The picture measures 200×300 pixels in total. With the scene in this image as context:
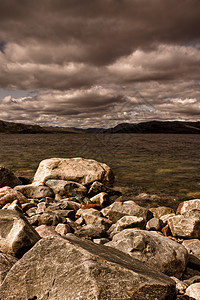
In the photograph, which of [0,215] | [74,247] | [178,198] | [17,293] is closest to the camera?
[17,293]

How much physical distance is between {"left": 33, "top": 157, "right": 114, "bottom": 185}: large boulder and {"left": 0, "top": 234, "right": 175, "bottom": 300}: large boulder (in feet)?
39.4

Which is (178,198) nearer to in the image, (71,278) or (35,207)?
(35,207)

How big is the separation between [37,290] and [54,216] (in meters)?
5.44

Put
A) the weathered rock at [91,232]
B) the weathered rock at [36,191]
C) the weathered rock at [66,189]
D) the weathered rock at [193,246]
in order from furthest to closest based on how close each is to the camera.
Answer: the weathered rock at [66,189] < the weathered rock at [36,191] < the weathered rock at [91,232] < the weathered rock at [193,246]

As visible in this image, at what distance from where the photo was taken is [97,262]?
2.93m

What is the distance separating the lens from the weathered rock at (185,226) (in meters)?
7.72

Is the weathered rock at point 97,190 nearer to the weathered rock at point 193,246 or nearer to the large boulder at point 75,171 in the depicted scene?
the large boulder at point 75,171

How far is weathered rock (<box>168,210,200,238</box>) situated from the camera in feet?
25.3

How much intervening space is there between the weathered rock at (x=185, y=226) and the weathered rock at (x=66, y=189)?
648 cm

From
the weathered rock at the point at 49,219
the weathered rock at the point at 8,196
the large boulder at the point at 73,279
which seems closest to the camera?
the large boulder at the point at 73,279

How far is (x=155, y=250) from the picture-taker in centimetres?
499

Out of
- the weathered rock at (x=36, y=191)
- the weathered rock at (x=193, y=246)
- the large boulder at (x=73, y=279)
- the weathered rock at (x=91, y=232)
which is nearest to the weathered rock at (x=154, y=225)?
the weathered rock at (x=193, y=246)

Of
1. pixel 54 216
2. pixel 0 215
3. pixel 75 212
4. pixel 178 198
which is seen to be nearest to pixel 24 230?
pixel 0 215

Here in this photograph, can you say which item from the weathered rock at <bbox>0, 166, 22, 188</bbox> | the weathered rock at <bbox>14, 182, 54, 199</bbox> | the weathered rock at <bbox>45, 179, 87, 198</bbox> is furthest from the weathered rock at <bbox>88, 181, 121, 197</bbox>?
the weathered rock at <bbox>0, 166, 22, 188</bbox>
